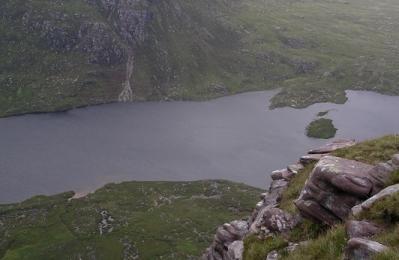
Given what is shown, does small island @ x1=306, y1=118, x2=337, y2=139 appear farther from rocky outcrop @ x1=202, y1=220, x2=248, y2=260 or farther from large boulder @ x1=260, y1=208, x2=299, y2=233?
large boulder @ x1=260, y1=208, x2=299, y2=233

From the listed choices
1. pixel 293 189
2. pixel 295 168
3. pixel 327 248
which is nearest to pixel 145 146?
pixel 295 168

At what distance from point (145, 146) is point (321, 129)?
66.8 meters

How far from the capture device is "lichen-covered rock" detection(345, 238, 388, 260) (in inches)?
688

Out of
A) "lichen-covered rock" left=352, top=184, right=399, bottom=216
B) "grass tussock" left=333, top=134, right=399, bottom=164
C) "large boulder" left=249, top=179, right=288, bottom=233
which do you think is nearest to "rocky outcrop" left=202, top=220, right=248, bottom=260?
"large boulder" left=249, top=179, right=288, bottom=233

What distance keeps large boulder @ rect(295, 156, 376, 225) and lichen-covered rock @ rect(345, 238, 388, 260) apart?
20.8ft

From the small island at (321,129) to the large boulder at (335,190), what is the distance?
501 feet

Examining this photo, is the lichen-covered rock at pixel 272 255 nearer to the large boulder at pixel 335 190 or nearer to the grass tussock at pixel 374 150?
the large boulder at pixel 335 190

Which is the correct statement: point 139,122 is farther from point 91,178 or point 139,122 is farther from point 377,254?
point 377,254

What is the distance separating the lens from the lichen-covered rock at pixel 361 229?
20.4 metres

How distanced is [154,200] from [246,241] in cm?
11032

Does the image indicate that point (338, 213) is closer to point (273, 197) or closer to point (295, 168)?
point (273, 197)

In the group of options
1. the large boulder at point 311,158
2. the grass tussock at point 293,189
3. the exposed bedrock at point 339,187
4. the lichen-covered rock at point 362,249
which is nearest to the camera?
the lichen-covered rock at point 362,249

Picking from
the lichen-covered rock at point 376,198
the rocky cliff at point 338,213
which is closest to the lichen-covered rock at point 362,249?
the rocky cliff at point 338,213

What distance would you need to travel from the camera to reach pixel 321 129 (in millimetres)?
181625
